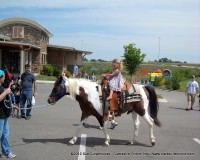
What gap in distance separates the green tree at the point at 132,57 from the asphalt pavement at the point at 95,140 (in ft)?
74.1

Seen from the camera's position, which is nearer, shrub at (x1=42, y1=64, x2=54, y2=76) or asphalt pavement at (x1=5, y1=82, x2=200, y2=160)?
asphalt pavement at (x1=5, y1=82, x2=200, y2=160)

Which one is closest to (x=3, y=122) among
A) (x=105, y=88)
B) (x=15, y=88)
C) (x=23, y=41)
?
(x=105, y=88)

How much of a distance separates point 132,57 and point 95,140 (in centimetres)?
2663

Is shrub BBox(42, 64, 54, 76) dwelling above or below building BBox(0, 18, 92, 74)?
below

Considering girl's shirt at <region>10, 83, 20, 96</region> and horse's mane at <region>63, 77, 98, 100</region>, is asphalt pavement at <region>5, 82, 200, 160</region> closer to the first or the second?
girl's shirt at <region>10, 83, 20, 96</region>

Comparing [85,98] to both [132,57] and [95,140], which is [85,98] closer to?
[95,140]

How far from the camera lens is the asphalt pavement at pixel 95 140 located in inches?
266

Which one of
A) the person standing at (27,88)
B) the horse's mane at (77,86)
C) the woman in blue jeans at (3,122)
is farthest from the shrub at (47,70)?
the woman in blue jeans at (3,122)

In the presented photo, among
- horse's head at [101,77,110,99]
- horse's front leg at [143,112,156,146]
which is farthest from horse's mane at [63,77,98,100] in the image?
horse's front leg at [143,112,156,146]

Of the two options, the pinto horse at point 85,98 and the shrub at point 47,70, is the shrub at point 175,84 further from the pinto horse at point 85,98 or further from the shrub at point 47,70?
the pinto horse at point 85,98

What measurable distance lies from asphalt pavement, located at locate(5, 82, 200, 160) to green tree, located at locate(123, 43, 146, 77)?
22.6 metres

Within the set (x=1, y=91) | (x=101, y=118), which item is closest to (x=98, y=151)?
(x=101, y=118)

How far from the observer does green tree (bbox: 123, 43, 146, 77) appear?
112 feet

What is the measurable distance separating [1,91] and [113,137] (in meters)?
3.69
